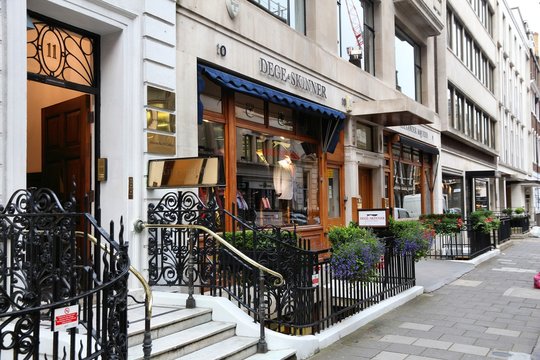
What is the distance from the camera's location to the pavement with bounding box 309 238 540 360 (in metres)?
6.12

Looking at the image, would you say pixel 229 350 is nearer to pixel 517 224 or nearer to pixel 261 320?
pixel 261 320

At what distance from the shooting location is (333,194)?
1361cm

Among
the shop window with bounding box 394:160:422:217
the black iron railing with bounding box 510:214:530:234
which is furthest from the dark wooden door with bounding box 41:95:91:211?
the black iron railing with bounding box 510:214:530:234

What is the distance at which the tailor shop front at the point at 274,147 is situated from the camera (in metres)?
9.31

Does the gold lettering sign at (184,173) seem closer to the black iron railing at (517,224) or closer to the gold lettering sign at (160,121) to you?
the gold lettering sign at (160,121)

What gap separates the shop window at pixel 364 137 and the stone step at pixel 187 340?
30.6 ft

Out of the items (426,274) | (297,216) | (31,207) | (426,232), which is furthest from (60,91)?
(426,274)

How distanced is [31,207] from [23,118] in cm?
222

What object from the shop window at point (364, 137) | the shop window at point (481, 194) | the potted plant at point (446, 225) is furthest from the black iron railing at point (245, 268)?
the shop window at point (481, 194)

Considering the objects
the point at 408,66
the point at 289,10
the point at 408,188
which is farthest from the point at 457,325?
the point at 408,66

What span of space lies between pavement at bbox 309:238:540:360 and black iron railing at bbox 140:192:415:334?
0.54 m

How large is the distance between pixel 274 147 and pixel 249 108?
127 centimetres

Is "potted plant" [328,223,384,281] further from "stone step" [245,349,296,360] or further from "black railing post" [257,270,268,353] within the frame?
"stone step" [245,349,296,360]

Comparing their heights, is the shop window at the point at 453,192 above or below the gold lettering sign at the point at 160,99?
below
